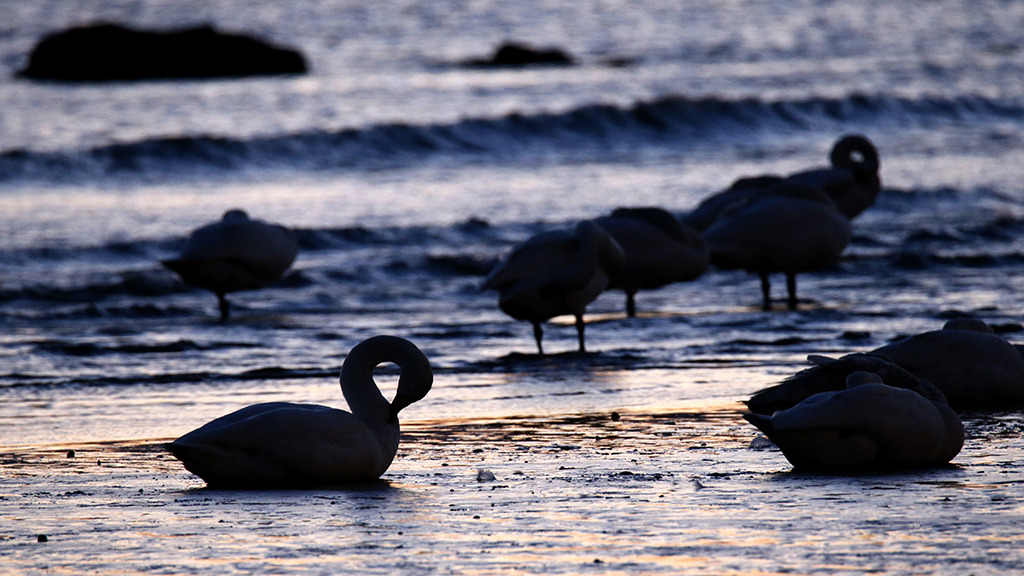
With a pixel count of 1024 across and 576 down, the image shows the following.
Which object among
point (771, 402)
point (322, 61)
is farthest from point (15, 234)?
point (322, 61)

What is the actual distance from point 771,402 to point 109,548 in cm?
301

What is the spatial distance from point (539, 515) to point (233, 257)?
23.2 ft

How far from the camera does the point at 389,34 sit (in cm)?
5203

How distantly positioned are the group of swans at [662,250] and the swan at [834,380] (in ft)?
10.4

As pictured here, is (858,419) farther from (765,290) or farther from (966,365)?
(765,290)

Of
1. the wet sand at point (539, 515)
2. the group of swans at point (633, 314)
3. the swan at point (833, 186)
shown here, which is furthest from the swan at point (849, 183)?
the wet sand at point (539, 515)

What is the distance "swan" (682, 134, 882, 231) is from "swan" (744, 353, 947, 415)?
5959mm

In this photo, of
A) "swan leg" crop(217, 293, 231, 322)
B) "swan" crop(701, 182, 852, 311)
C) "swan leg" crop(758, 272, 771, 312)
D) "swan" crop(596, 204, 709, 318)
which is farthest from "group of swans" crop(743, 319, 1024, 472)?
"swan leg" crop(217, 293, 231, 322)

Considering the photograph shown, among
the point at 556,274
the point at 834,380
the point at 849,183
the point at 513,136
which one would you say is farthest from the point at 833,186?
the point at 513,136

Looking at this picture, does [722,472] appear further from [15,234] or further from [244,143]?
[244,143]

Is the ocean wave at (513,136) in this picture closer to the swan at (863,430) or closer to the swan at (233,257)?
the swan at (233,257)

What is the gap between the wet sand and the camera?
14.7 feet

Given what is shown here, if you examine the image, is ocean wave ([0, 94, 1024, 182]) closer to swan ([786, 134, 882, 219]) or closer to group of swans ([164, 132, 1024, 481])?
swan ([786, 134, 882, 219])

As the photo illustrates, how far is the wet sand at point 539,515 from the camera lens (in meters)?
4.49
